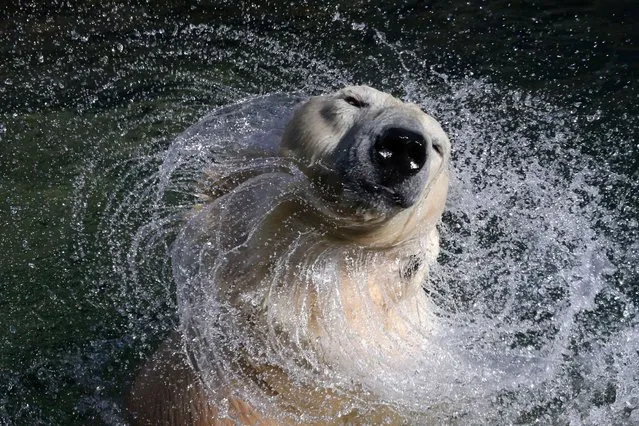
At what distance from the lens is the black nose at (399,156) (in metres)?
2.45

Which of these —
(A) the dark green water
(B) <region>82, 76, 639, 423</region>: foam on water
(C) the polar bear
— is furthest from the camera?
(A) the dark green water

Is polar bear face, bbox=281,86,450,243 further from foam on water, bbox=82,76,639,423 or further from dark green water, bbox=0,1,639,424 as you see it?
dark green water, bbox=0,1,639,424

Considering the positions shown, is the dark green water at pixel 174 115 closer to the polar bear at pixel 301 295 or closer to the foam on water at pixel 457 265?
the foam on water at pixel 457 265

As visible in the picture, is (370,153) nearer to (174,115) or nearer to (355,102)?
(355,102)

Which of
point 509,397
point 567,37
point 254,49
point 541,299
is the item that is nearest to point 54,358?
point 509,397

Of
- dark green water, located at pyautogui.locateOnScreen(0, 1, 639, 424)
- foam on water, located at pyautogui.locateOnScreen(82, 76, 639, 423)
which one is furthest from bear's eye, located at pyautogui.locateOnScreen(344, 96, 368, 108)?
dark green water, located at pyautogui.locateOnScreen(0, 1, 639, 424)

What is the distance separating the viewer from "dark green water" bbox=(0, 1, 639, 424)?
382cm

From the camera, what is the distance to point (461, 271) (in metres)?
4.08

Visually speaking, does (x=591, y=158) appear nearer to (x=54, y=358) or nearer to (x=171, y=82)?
(x=171, y=82)

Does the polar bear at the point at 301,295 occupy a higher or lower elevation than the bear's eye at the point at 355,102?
lower

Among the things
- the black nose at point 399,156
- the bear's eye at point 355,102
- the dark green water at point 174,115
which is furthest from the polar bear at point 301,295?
the dark green water at point 174,115

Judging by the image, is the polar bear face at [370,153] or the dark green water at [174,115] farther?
the dark green water at [174,115]

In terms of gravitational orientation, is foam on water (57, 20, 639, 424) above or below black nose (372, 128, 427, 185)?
below

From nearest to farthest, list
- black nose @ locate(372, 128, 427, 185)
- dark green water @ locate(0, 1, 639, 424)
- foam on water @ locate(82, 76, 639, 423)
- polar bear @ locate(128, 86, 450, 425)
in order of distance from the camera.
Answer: black nose @ locate(372, 128, 427, 185) < polar bear @ locate(128, 86, 450, 425) < foam on water @ locate(82, 76, 639, 423) < dark green water @ locate(0, 1, 639, 424)
